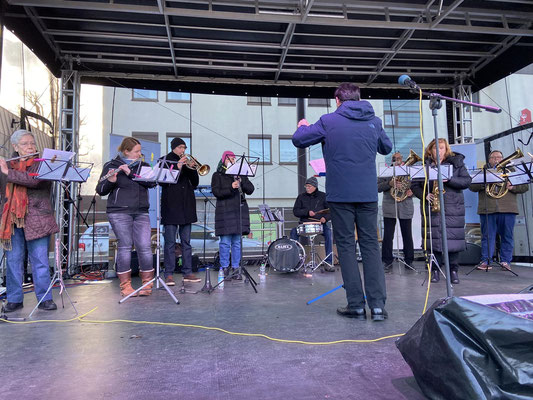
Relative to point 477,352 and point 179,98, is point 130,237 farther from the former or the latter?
point 179,98

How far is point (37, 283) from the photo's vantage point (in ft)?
10.7

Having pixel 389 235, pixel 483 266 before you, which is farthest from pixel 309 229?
pixel 483 266

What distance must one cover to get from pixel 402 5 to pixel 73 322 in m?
5.45

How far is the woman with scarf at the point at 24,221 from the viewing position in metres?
3.11

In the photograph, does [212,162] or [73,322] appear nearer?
[73,322]

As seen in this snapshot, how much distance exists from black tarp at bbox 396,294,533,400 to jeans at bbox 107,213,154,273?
3.14 meters

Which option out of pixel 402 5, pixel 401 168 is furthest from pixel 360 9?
pixel 401 168

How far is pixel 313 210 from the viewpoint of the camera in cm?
623

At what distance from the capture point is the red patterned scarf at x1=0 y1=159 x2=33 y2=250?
311cm

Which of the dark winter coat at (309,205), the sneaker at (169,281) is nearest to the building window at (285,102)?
the dark winter coat at (309,205)

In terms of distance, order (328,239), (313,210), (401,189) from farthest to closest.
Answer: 1. (328,239)
2. (313,210)
3. (401,189)

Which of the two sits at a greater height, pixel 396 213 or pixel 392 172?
pixel 392 172

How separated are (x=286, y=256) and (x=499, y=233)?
135 inches

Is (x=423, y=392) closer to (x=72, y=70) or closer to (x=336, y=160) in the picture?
(x=336, y=160)
